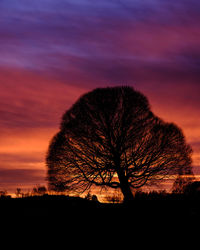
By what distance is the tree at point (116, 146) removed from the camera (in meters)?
23.0

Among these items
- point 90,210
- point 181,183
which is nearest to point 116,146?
point 181,183

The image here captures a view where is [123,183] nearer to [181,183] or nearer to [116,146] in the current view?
[116,146]

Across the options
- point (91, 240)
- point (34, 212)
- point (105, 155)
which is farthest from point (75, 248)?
point (105, 155)

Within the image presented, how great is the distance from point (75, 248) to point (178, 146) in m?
17.2

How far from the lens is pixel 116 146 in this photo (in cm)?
2312

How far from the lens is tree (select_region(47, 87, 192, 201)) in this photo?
23.0 metres

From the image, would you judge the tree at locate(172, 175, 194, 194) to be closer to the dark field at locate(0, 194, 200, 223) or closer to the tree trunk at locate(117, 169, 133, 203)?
the tree trunk at locate(117, 169, 133, 203)

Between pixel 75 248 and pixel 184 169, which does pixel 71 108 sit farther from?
pixel 75 248

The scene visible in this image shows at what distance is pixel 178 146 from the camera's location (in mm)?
23859

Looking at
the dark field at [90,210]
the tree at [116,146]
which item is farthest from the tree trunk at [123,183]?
the dark field at [90,210]

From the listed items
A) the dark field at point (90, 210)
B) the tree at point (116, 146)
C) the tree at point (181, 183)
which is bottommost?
the dark field at point (90, 210)

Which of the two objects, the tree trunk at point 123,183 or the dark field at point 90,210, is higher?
the tree trunk at point 123,183

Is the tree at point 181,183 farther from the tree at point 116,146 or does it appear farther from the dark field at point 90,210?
the dark field at point 90,210

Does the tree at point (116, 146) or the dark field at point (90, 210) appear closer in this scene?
the dark field at point (90, 210)
